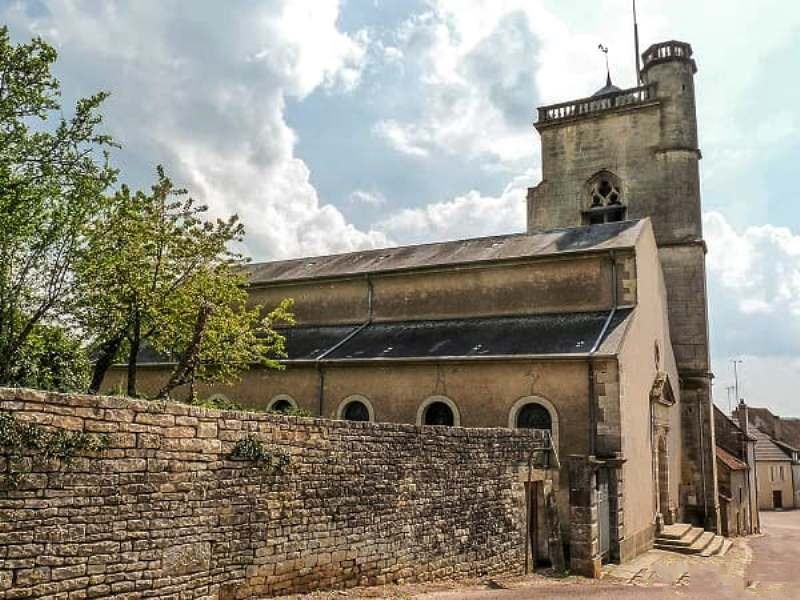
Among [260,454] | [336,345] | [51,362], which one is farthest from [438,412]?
[260,454]

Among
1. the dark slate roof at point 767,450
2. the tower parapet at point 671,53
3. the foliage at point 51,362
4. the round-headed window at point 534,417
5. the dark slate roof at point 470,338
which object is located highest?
the tower parapet at point 671,53

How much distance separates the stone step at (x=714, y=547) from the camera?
18.6 metres

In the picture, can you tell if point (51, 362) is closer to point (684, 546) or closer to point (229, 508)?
point (229, 508)

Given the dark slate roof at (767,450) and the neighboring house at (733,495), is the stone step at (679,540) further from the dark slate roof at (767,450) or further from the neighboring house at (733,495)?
the dark slate roof at (767,450)

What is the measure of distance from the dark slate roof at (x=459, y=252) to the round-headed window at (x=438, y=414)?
5.01 metres

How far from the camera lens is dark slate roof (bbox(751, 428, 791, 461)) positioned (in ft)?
176

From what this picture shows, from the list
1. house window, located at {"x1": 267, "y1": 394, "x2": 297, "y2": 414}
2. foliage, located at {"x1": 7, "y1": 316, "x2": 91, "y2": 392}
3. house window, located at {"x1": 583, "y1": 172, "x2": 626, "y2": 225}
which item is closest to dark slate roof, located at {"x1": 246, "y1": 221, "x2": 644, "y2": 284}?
house window, located at {"x1": 267, "y1": 394, "x2": 297, "y2": 414}

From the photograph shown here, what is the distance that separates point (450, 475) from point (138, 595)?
6164mm

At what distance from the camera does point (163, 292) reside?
15.9 m

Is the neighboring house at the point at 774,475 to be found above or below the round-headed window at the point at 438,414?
below

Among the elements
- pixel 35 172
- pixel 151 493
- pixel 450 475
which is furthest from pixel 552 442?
pixel 35 172

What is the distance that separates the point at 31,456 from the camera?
6062 mm

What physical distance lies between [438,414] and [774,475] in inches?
1886

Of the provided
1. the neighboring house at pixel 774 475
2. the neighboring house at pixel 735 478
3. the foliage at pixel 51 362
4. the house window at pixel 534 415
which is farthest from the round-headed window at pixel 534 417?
the neighboring house at pixel 774 475
